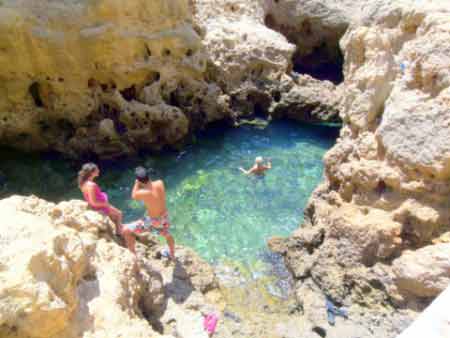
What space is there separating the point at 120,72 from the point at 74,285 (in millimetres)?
7117

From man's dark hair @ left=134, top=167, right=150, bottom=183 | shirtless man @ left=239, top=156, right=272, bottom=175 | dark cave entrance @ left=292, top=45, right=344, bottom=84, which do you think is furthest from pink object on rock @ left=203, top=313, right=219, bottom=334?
dark cave entrance @ left=292, top=45, right=344, bottom=84

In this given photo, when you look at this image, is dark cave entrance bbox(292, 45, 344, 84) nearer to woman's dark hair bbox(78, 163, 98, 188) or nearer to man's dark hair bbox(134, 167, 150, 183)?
man's dark hair bbox(134, 167, 150, 183)

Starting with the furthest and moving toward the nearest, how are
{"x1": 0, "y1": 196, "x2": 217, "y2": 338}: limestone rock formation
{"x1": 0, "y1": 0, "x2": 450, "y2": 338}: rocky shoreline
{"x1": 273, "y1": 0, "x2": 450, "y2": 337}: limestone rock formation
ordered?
{"x1": 273, "y1": 0, "x2": 450, "y2": 337}: limestone rock formation → {"x1": 0, "y1": 0, "x2": 450, "y2": 338}: rocky shoreline → {"x1": 0, "y1": 196, "x2": 217, "y2": 338}: limestone rock formation

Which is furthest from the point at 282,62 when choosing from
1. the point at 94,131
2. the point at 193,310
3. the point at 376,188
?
the point at 193,310

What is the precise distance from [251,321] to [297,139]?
714 cm

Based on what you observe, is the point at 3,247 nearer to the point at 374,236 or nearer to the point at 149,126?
the point at 374,236

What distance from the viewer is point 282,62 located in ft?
41.7

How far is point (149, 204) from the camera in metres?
5.82

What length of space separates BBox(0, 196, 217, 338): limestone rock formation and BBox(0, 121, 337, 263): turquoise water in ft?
8.60

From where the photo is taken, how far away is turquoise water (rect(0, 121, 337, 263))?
325 inches

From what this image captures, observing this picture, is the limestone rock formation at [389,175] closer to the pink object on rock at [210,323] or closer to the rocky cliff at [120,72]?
the pink object on rock at [210,323]

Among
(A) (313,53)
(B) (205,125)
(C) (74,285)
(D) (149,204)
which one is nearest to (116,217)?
(D) (149,204)

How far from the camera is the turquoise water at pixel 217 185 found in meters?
8.26

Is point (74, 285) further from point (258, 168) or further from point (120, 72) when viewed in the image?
point (120, 72)
